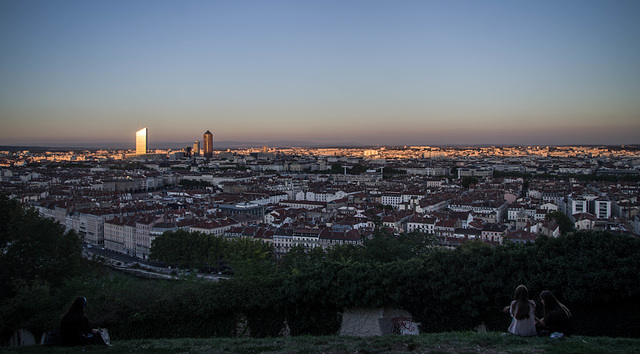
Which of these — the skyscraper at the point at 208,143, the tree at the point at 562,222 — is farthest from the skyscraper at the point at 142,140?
the tree at the point at 562,222

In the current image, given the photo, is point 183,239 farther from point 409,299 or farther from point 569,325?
point 569,325

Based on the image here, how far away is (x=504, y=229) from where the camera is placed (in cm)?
2059

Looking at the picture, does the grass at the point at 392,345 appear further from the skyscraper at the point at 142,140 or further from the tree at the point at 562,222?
the skyscraper at the point at 142,140

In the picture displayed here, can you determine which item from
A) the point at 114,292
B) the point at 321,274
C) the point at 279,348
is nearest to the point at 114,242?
the point at 114,292

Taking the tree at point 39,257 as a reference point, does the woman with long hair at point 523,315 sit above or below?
above

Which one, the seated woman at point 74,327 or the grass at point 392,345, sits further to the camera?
the seated woman at point 74,327

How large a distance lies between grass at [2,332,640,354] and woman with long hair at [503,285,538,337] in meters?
0.07

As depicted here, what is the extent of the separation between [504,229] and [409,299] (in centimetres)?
1554

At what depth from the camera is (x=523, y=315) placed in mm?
4328

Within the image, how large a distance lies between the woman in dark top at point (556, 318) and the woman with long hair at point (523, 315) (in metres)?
0.09

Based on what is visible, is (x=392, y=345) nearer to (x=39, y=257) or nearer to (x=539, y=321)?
(x=539, y=321)

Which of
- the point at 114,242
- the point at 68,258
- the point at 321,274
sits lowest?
the point at 114,242

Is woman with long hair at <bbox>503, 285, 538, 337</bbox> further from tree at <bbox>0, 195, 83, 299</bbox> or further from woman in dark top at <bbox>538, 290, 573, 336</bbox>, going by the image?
tree at <bbox>0, 195, 83, 299</bbox>

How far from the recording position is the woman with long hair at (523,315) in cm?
422
